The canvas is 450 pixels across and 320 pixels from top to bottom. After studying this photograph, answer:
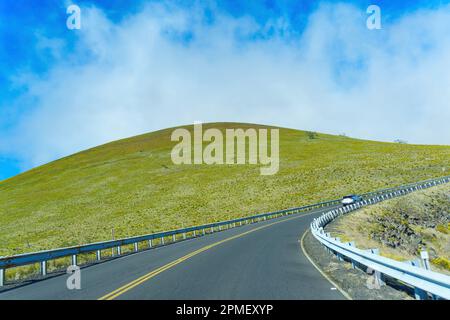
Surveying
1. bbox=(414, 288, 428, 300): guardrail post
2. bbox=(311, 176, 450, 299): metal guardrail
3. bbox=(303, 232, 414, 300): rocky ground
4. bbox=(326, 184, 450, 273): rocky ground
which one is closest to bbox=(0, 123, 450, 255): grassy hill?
bbox=(326, 184, 450, 273): rocky ground

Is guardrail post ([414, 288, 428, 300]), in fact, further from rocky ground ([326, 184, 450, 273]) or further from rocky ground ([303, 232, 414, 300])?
rocky ground ([326, 184, 450, 273])

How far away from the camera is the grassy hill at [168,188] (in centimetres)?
4456

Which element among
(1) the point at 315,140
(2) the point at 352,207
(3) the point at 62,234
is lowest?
(3) the point at 62,234

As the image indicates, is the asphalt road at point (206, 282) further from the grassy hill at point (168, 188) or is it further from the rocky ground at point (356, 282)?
the grassy hill at point (168, 188)

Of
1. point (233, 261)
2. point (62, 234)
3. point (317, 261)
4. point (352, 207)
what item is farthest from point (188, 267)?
point (62, 234)

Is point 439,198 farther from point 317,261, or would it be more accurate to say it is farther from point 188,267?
point 188,267

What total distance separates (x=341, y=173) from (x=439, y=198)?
100 ft

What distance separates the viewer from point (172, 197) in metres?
59.5

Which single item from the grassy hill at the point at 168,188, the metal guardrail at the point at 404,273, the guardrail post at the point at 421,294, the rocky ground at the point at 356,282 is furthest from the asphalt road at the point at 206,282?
the grassy hill at the point at 168,188

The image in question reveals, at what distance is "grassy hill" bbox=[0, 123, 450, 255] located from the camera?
146ft

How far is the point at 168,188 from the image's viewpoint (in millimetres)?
66125

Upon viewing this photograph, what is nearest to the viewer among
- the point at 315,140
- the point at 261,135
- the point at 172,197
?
the point at 172,197

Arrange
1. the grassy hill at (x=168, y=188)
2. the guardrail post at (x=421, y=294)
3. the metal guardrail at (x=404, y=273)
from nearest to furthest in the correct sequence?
the metal guardrail at (x=404, y=273), the guardrail post at (x=421, y=294), the grassy hill at (x=168, y=188)

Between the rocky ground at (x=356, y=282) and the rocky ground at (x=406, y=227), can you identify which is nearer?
the rocky ground at (x=356, y=282)
